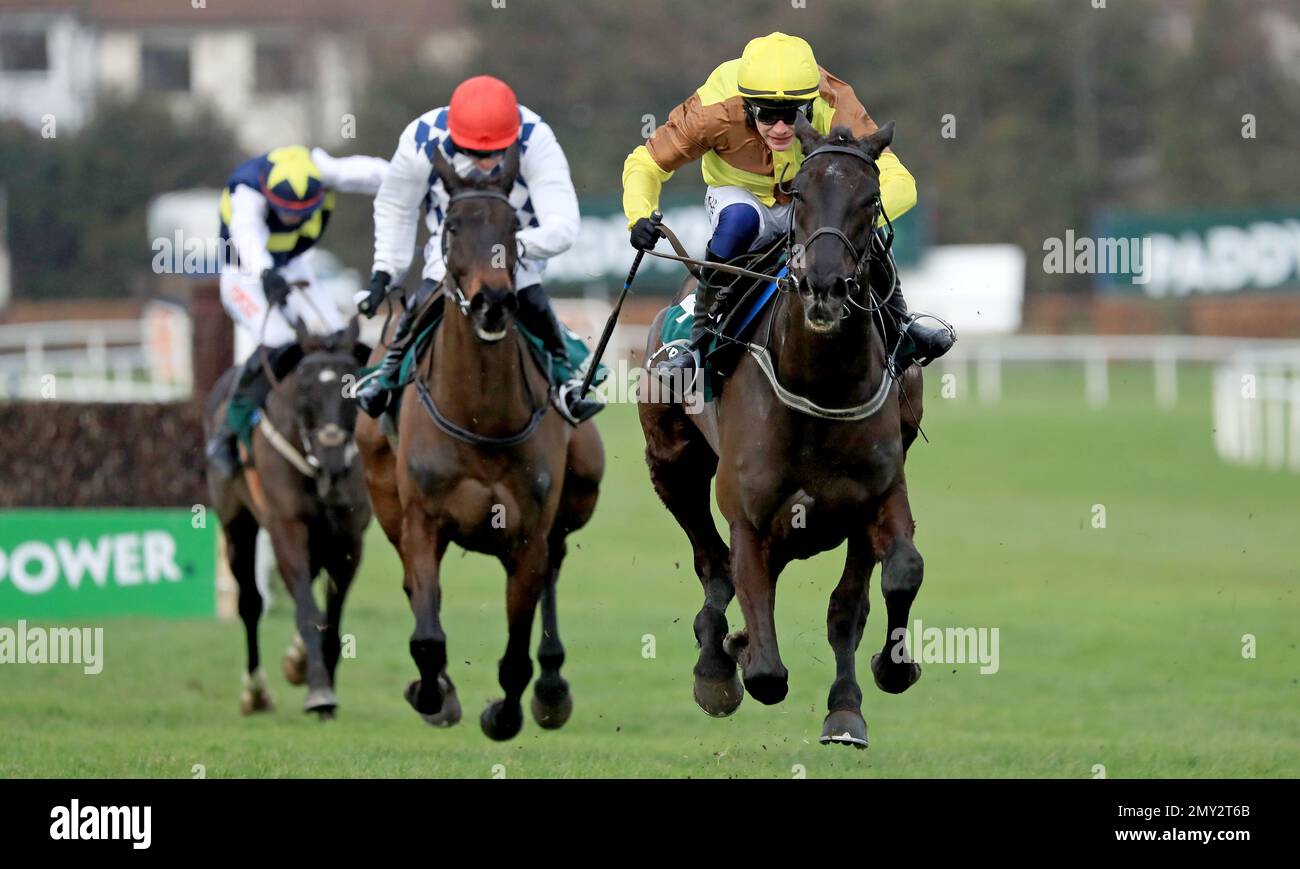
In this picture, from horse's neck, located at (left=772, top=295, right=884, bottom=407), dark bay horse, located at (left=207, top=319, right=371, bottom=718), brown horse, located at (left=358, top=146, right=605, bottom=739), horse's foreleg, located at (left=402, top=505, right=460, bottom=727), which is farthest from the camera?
dark bay horse, located at (left=207, top=319, right=371, bottom=718)

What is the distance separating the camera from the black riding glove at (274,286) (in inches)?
413

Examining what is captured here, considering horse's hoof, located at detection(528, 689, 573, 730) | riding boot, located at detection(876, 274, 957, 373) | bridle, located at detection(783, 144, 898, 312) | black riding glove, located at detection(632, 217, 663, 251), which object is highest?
black riding glove, located at detection(632, 217, 663, 251)

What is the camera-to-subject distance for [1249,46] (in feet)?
138

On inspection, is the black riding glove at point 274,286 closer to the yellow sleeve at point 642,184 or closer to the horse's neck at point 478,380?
the horse's neck at point 478,380

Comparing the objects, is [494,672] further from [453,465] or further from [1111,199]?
[1111,199]

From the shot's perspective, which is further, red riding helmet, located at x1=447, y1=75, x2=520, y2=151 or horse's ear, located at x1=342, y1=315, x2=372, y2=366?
horse's ear, located at x1=342, y1=315, x2=372, y2=366

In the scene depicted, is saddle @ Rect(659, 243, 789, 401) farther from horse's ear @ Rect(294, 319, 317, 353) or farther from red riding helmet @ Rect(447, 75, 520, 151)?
horse's ear @ Rect(294, 319, 317, 353)

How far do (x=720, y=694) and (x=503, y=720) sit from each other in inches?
49.5

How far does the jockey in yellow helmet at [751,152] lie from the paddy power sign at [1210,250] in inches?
996

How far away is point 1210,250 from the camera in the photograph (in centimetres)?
3275

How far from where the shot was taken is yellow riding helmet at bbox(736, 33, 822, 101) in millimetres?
6914

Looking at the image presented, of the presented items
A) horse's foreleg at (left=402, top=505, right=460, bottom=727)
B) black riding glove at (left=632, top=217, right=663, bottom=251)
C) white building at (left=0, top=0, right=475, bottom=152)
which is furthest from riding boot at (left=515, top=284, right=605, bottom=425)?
white building at (left=0, top=0, right=475, bottom=152)

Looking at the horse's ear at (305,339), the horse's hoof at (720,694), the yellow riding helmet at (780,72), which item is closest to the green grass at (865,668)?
the horse's hoof at (720,694)

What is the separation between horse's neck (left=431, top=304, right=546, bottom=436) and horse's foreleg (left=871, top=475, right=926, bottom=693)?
5.43 feet
